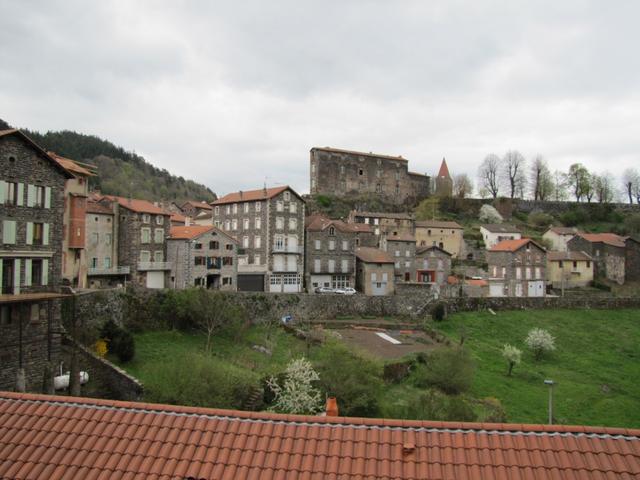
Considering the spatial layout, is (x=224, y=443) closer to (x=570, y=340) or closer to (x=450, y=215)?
(x=570, y=340)

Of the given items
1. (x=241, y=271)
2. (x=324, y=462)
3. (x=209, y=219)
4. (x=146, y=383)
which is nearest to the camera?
(x=324, y=462)

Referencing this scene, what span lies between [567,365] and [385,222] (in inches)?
1476

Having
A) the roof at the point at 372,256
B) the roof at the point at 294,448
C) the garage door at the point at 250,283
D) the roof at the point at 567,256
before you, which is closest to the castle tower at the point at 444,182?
the roof at the point at 567,256

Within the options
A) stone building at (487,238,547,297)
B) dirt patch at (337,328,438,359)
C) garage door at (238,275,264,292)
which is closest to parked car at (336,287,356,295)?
dirt patch at (337,328,438,359)

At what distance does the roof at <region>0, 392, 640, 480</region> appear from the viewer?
22.6 feet

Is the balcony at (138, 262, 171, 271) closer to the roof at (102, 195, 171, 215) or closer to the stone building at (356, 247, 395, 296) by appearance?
the roof at (102, 195, 171, 215)

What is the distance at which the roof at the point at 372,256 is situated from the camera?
54312 mm

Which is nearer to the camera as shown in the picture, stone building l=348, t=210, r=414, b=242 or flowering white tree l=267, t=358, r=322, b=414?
flowering white tree l=267, t=358, r=322, b=414

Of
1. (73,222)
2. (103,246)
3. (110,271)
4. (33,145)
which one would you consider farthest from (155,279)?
(33,145)

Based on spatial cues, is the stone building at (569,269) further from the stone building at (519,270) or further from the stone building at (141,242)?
the stone building at (141,242)

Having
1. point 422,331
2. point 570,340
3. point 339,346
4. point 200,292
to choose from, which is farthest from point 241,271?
point 570,340

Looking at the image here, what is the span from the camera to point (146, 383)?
21875mm

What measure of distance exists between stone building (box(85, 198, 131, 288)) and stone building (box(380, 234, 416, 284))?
30.0 metres

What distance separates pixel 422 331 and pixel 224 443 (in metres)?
38.6
